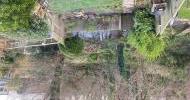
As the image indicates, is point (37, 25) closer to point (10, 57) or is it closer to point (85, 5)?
point (85, 5)

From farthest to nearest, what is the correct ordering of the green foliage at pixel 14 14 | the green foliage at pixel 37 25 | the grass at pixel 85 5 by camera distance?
the grass at pixel 85 5 → the green foliage at pixel 37 25 → the green foliage at pixel 14 14

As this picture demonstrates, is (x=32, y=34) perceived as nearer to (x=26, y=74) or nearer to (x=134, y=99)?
(x=26, y=74)

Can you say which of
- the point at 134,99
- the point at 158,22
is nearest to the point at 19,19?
the point at 158,22

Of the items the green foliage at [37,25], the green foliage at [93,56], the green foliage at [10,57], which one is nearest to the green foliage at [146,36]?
the green foliage at [93,56]

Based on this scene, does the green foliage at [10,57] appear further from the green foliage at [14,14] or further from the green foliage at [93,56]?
the green foliage at [93,56]

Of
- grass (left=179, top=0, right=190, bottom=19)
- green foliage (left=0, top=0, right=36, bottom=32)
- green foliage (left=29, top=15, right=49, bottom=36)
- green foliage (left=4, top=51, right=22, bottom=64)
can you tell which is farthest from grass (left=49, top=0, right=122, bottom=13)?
green foliage (left=4, top=51, right=22, bottom=64)

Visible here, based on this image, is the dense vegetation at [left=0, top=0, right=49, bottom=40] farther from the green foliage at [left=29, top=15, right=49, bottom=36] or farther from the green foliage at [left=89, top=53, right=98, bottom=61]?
the green foliage at [left=89, top=53, right=98, bottom=61]

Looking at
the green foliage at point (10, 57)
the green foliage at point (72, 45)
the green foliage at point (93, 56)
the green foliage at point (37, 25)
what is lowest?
the green foliage at point (93, 56)
